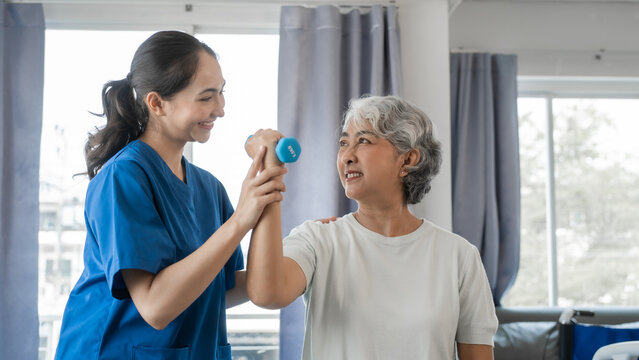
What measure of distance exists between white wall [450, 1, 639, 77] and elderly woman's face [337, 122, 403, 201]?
2.04m

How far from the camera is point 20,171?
2.66 meters

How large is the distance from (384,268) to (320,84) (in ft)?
5.00

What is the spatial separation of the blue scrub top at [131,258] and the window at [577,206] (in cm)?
255

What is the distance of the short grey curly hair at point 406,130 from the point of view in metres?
1.43

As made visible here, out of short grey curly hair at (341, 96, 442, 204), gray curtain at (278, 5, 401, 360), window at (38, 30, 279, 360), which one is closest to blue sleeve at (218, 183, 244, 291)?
short grey curly hair at (341, 96, 442, 204)

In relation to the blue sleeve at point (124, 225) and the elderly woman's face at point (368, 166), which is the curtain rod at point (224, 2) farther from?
the blue sleeve at point (124, 225)

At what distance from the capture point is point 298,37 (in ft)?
8.85

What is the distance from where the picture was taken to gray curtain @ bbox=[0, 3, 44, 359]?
260 centimetres

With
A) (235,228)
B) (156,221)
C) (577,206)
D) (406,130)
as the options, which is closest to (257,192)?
(235,228)

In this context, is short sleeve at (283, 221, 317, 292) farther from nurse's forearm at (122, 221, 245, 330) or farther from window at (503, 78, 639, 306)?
window at (503, 78, 639, 306)

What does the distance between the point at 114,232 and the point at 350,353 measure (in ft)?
2.01

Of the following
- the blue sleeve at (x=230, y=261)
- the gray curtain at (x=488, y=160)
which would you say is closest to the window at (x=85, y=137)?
the gray curtain at (x=488, y=160)

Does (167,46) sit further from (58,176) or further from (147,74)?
(58,176)

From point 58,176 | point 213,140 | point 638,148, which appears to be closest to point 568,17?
point 638,148
